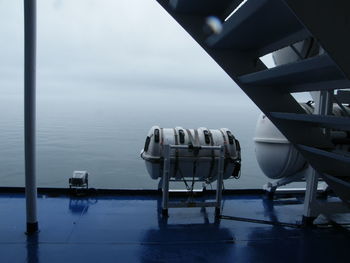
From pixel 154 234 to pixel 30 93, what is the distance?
2035mm

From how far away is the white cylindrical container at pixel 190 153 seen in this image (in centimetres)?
398

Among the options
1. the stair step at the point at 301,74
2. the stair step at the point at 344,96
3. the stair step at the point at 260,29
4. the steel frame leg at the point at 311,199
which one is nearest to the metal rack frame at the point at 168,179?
the steel frame leg at the point at 311,199

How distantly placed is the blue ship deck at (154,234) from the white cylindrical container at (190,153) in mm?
564

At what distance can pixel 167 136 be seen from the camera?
13.1 ft

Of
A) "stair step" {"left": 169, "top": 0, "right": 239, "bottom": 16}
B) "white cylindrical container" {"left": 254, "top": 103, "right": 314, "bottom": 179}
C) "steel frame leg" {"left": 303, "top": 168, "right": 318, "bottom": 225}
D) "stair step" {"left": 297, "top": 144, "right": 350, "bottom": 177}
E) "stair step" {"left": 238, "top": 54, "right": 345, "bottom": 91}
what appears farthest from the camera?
"white cylindrical container" {"left": 254, "top": 103, "right": 314, "bottom": 179}

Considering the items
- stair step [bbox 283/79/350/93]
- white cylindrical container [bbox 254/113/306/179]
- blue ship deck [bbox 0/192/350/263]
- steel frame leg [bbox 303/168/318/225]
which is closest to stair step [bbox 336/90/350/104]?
stair step [bbox 283/79/350/93]

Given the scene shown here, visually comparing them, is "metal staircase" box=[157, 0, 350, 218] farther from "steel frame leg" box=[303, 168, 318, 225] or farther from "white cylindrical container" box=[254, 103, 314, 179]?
"white cylindrical container" box=[254, 103, 314, 179]

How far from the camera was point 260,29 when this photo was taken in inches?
64.8

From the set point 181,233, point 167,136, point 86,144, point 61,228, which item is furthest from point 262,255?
point 86,144

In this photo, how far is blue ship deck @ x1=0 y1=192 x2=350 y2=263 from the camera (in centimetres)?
288

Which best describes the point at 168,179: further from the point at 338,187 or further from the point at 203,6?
the point at 203,6

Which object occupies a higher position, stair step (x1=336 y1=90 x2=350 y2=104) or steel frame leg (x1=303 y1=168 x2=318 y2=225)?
stair step (x1=336 y1=90 x2=350 y2=104)

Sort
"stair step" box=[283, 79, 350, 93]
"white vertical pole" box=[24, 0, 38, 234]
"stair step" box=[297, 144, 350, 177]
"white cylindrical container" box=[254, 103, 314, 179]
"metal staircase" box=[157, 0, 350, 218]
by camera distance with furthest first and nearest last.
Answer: "white cylindrical container" box=[254, 103, 314, 179]
"white vertical pole" box=[24, 0, 38, 234]
"stair step" box=[297, 144, 350, 177]
"stair step" box=[283, 79, 350, 93]
"metal staircase" box=[157, 0, 350, 218]

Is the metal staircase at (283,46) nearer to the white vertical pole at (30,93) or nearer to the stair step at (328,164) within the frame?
the stair step at (328,164)
